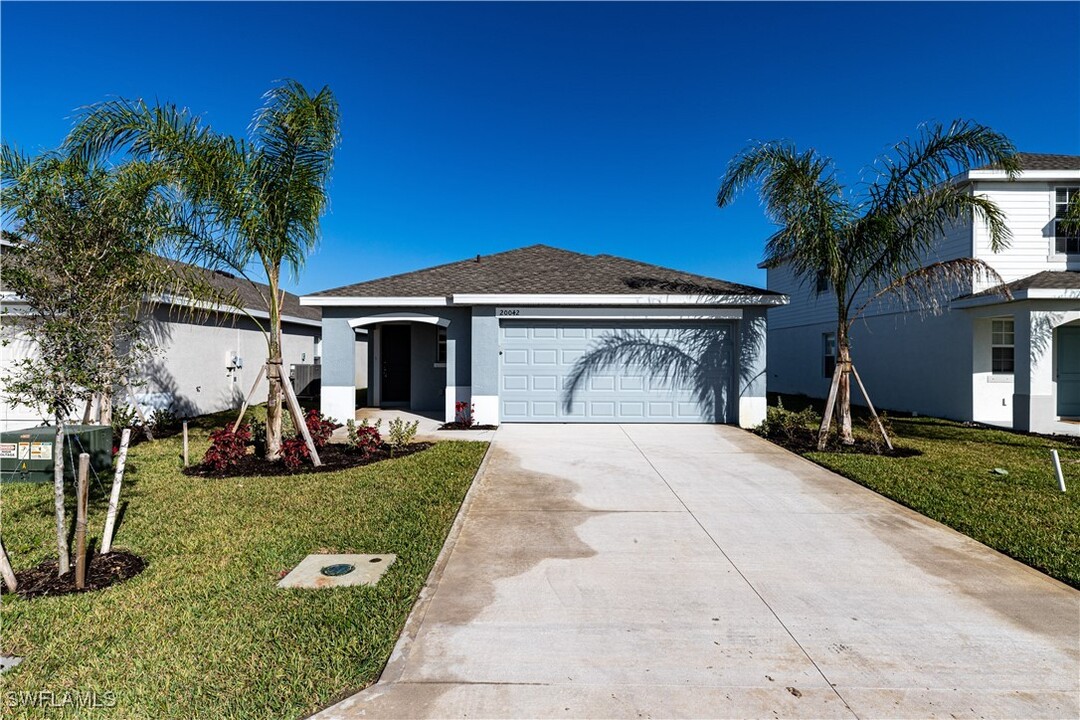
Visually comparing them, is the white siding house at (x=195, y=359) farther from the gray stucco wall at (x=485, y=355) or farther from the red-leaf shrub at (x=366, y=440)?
the gray stucco wall at (x=485, y=355)

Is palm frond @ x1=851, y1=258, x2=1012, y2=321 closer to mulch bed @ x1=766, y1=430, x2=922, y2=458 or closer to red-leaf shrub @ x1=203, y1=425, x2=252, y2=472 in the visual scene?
mulch bed @ x1=766, y1=430, x2=922, y2=458

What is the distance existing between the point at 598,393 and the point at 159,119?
9602 millimetres

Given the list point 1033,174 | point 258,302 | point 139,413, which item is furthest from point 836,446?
point 258,302

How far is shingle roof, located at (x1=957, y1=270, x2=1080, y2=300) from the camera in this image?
38.5 ft

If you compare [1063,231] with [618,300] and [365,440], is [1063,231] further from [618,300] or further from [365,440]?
[365,440]

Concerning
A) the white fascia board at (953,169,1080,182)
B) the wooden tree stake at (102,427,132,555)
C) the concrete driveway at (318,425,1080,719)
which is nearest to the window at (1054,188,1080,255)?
the white fascia board at (953,169,1080,182)

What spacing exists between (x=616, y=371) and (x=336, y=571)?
368 inches

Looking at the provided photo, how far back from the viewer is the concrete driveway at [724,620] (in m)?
2.91

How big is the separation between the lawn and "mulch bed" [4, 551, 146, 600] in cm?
765

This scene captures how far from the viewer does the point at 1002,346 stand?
13492 millimetres

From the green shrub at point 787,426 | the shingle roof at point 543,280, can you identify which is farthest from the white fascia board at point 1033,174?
the green shrub at point 787,426

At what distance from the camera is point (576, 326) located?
13.0 metres

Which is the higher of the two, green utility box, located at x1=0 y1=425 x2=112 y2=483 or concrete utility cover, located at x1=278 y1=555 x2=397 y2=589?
green utility box, located at x1=0 y1=425 x2=112 y2=483

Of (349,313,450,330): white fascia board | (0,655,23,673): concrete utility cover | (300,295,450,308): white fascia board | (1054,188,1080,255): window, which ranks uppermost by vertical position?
(1054,188,1080,255): window
